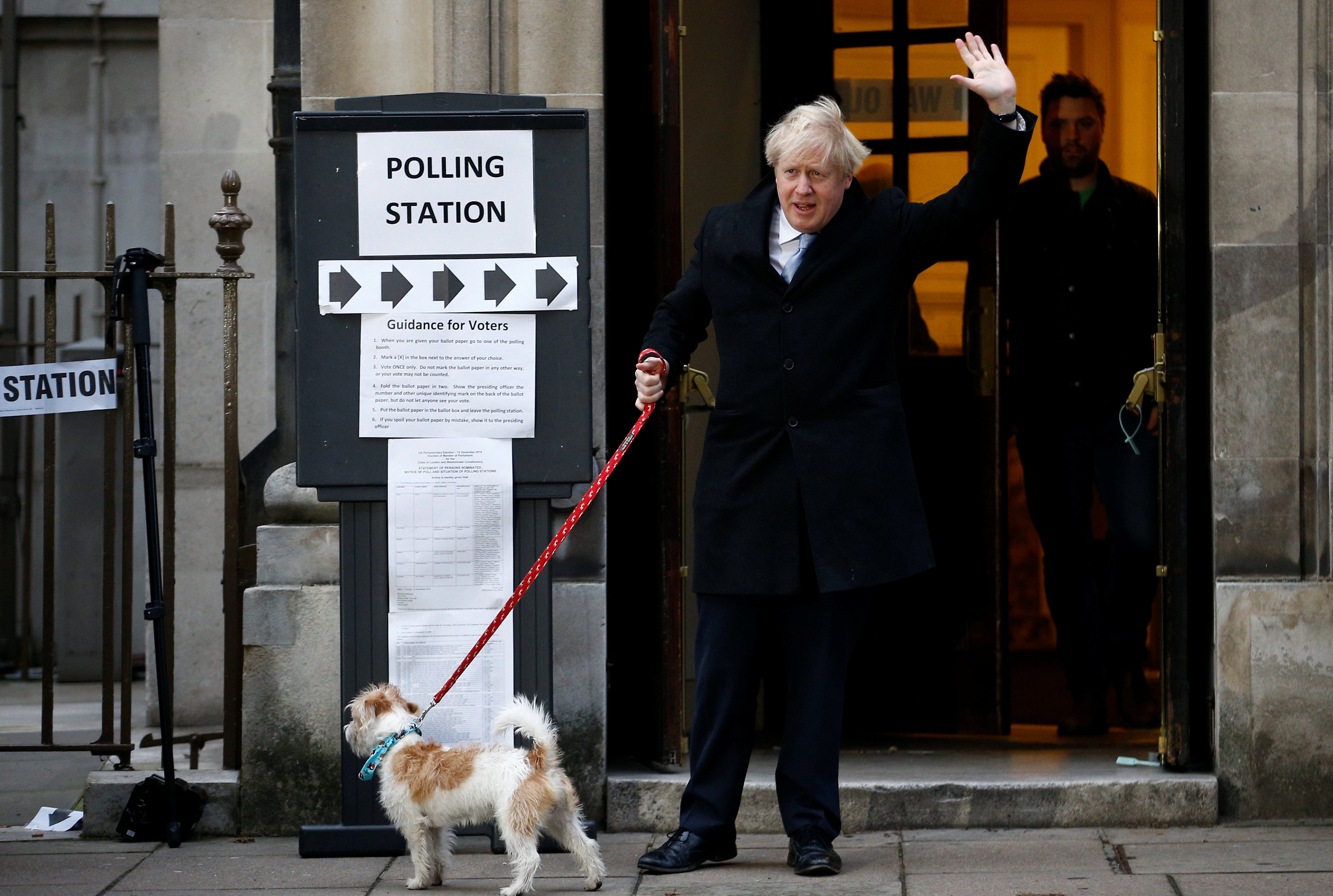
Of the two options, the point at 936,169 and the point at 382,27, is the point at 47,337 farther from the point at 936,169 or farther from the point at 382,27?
the point at 936,169

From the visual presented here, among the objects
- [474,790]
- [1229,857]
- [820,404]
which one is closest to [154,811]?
[474,790]

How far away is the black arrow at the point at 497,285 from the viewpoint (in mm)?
4492

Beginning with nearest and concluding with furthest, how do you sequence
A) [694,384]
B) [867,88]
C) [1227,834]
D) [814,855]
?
[814,855], [1227,834], [694,384], [867,88]

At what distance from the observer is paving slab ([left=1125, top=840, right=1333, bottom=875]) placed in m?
4.25

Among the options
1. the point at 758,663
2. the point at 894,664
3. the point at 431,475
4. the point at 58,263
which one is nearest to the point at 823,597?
the point at 758,663

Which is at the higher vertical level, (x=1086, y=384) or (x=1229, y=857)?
(x=1086, y=384)

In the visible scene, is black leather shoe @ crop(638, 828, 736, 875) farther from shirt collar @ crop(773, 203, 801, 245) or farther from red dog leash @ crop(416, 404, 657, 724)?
shirt collar @ crop(773, 203, 801, 245)

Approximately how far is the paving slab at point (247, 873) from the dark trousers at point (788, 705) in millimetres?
944

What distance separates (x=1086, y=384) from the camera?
602 centimetres

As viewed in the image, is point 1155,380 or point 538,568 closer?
point 538,568

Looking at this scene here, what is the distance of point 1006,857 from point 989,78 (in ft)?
7.03

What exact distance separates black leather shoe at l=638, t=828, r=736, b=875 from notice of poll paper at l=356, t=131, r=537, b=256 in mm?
1679

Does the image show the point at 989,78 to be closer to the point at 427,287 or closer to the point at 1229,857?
the point at 427,287

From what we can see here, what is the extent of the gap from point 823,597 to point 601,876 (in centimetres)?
93
